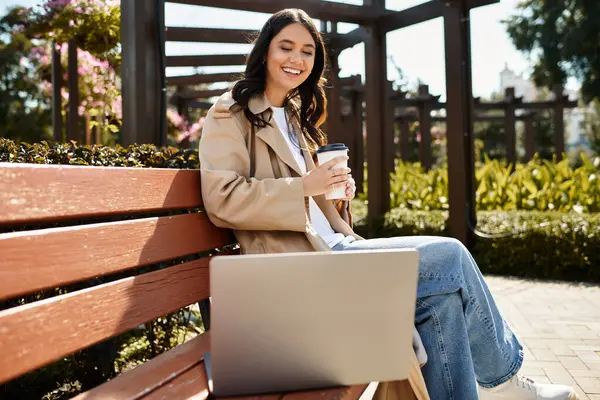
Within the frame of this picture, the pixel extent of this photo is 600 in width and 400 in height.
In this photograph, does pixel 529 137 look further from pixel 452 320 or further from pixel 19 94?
pixel 19 94

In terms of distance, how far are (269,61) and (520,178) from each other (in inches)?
196

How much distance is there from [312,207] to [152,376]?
0.93 m

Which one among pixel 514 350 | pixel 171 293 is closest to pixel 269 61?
pixel 171 293

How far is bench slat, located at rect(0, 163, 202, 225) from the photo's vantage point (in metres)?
1.20

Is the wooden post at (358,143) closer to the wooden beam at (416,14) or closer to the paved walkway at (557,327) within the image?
the wooden beam at (416,14)

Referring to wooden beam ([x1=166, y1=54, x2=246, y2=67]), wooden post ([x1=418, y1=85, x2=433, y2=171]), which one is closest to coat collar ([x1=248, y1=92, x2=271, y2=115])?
wooden beam ([x1=166, y1=54, x2=246, y2=67])

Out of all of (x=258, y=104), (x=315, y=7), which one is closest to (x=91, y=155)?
(x=258, y=104)

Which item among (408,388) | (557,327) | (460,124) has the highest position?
(460,124)

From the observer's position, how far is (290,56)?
212 cm

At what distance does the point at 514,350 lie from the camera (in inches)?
76.4

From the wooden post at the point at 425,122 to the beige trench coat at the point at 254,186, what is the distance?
368 inches

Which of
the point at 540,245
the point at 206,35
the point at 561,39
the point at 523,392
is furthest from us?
the point at 561,39

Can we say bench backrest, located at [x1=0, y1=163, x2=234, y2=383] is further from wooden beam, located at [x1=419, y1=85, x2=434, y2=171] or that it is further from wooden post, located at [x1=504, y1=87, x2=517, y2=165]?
wooden post, located at [x1=504, y1=87, x2=517, y2=165]

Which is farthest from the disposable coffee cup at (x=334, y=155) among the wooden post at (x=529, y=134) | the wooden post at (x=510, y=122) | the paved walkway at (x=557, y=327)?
the wooden post at (x=529, y=134)
